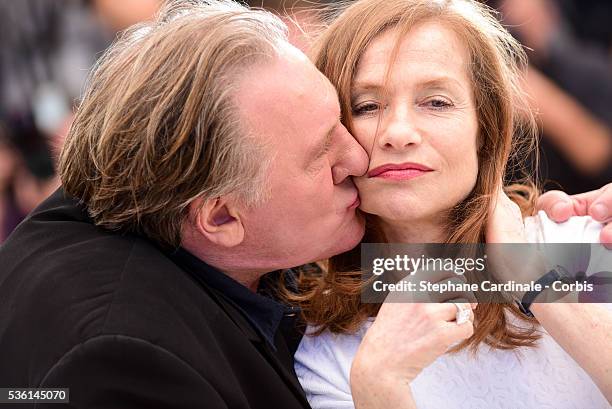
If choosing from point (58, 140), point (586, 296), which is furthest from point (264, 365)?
point (58, 140)

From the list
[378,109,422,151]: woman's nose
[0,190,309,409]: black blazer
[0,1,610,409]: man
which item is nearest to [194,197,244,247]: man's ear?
[0,1,610,409]: man

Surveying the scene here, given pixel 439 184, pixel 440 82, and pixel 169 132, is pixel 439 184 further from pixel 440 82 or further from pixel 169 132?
pixel 169 132

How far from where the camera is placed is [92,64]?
3.72m

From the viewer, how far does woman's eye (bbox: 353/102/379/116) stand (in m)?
2.11

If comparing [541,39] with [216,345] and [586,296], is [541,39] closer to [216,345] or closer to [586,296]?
[586,296]

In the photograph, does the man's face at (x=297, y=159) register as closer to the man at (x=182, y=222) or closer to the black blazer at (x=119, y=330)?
the man at (x=182, y=222)

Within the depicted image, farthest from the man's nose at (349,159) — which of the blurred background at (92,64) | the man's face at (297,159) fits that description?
the blurred background at (92,64)

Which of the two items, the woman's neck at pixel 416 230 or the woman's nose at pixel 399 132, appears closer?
the woman's nose at pixel 399 132

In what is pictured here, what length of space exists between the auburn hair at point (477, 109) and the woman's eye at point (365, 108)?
0.8 inches

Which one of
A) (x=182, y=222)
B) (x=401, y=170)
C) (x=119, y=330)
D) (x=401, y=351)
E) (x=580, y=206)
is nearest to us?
(x=119, y=330)

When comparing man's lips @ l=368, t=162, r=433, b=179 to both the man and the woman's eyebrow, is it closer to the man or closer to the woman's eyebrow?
the man

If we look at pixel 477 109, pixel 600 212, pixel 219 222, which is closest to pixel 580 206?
pixel 600 212

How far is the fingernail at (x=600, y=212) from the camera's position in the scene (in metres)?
2.17

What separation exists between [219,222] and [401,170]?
1.43ft
